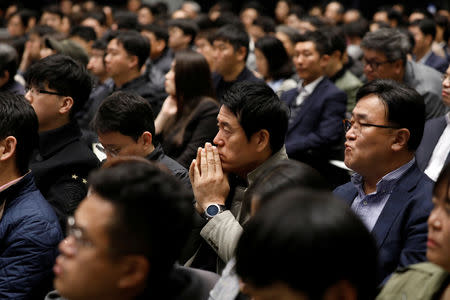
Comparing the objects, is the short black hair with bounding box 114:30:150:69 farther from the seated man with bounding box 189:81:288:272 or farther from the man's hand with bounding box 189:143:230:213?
the man's hand with bounding box 189:143:230:213

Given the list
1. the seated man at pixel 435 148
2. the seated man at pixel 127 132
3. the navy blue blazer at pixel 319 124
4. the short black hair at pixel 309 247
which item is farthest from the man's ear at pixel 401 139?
the navy blue blazer at pixel 319 124

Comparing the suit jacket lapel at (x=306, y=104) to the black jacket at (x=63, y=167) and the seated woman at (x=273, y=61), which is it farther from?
the black jacket at (x=63, y=167)

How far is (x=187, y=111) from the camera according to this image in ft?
13.3

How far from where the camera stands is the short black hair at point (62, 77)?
3.25m

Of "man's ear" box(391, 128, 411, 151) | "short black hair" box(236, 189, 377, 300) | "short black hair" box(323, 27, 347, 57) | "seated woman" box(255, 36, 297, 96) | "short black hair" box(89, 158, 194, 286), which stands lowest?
"seated woman" box(255, 36, 297, 96)

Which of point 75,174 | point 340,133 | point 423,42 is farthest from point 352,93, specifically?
point 75,174

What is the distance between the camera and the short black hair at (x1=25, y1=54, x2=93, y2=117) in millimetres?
3246

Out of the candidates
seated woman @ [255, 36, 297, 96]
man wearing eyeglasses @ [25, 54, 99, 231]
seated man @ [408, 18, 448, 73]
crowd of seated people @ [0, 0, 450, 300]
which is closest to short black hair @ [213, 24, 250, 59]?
seated woman @ [255, 36, 297, 96]

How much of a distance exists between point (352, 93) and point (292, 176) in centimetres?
367

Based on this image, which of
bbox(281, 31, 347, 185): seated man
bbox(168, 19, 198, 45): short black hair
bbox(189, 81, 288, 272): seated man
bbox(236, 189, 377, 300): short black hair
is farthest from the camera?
bbox(168, 19, 198, 45): short black hair

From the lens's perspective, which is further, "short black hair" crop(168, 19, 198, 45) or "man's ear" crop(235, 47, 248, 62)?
"short black hair" crop(168, 19, 198, 45)

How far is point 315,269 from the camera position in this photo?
4.00ft

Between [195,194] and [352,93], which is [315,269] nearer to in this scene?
[195,194]

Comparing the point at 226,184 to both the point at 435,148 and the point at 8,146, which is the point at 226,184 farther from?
the point at 435,148
